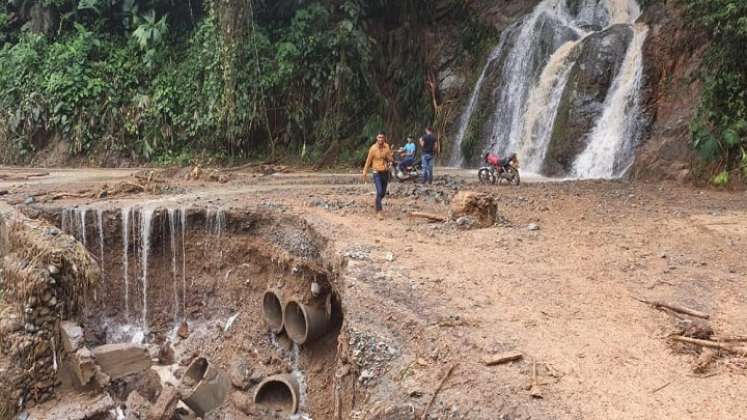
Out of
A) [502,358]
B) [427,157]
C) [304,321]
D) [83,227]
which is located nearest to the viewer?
[502,358]

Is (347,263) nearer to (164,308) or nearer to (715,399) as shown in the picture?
(715,399)

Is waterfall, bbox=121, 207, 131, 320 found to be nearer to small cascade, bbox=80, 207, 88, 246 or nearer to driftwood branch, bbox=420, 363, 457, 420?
small cascade, bbox=80, 207, 88, 246

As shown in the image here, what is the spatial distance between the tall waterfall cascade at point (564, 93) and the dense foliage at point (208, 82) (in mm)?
3042

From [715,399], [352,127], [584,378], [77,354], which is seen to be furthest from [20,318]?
[352,127]

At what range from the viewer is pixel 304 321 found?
901cm

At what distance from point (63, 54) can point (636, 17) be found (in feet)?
64.1

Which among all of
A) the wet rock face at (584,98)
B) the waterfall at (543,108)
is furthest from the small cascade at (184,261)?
the waterfall at (543,108)

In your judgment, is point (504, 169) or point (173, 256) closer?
point (173, 256)

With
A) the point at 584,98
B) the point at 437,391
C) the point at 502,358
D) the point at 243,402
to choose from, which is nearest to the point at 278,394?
the point at 243,402

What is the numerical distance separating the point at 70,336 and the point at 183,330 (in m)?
3.09

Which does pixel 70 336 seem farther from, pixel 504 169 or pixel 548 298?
pixel 504 169

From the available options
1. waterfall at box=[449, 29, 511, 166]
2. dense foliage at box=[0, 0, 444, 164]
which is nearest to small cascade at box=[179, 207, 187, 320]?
dense foliage at box=[0, 0, 444, 164]

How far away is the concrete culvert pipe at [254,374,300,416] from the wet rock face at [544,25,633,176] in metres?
9.94

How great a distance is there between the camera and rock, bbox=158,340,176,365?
989 cm
